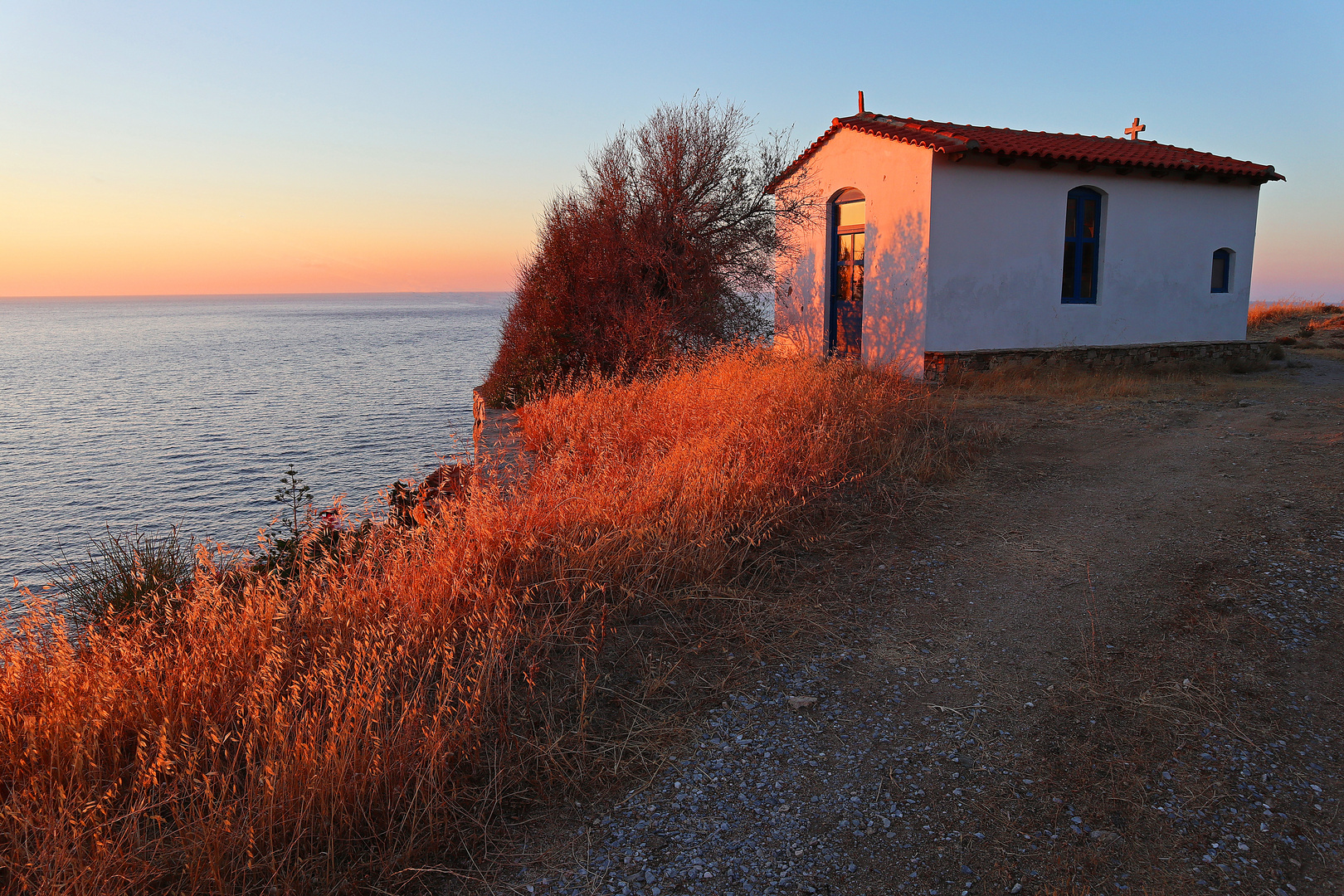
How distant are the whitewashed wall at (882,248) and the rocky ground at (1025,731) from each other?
7.13 m

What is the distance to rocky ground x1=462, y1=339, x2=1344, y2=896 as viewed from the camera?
2.47 m

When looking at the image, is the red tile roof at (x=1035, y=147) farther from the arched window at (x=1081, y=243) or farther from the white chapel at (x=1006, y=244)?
the arched window at (x=1081, y=243)

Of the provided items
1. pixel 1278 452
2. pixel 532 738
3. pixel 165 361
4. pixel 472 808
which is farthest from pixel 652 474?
pixel 165 361

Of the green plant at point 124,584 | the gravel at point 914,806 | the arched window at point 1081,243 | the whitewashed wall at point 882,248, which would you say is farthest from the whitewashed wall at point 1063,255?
the green plant at point 124,584

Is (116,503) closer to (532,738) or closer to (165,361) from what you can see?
(532,738)

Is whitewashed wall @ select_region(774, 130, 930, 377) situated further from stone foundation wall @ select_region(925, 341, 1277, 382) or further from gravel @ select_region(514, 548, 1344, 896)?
gravel @ select_region(514, 548, 1344, 896)

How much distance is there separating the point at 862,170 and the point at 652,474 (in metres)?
9.42

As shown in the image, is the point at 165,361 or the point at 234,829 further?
the point at 165,361

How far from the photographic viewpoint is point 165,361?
3447 centimetres

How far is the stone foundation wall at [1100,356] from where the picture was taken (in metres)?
12.1

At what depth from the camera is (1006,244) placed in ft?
40.2

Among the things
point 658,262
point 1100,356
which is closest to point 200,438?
point 658,262

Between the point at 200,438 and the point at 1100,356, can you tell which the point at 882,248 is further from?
the point at 200,438

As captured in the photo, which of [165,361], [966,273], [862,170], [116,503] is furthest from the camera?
[165,361]
